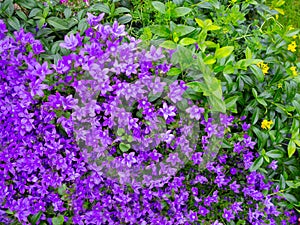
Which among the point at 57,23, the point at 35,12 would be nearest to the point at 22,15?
the point at 35,12

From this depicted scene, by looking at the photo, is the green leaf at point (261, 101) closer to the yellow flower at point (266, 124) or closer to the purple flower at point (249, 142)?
the yellow flower at point (266, 124)

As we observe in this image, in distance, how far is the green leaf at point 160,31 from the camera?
6.88 feet

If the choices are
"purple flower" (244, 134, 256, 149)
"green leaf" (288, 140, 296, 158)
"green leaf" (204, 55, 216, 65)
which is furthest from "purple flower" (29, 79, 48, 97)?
"green leaf" (288, 140, 296, 158)

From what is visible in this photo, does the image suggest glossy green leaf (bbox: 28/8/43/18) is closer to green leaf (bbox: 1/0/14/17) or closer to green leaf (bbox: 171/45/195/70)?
green leaf (bbox: 1/0/14/17)

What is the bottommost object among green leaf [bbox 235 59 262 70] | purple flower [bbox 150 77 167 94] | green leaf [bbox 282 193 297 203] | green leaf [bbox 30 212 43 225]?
green leaf [bbox 282 193 297 203]

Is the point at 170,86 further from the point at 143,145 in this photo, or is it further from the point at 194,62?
the point at 143,145

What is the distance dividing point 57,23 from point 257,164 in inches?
53.3

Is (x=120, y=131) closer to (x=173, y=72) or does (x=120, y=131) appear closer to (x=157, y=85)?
(x=157, y=85)

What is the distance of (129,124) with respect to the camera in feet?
6.07

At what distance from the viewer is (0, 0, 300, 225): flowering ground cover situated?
1.85 meters

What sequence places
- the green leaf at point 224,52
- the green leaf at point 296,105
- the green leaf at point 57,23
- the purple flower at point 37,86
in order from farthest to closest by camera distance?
the green leaf at point 296,105
the green leaf at point 57,23
the green leaf at point 224,52
the purple flower at point 37,86

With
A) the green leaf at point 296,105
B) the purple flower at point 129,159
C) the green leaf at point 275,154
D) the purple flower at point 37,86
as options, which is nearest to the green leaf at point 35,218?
the purple flower at point 129,159

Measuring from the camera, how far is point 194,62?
6.42ft

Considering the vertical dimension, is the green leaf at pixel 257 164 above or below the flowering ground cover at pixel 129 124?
below
